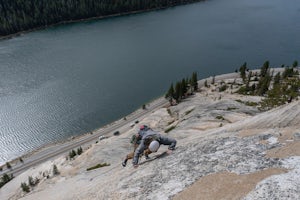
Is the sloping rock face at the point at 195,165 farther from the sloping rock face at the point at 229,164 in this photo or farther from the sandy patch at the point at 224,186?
the sandy patch at the point at 224,186

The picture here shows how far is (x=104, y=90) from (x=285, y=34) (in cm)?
11389

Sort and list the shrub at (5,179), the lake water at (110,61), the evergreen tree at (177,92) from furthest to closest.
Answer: the lake water at (110,61) → the evergreen tree at (177,92) → the shrub at (5,179)

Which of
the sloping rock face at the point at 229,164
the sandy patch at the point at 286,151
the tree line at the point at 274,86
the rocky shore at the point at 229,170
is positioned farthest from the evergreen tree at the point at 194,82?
the sandy patch at the point at 286,151

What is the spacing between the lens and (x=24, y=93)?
333 ft

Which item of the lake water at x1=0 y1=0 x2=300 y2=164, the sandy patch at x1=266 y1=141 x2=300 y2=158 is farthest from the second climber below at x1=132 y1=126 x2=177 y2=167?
the lake water at x1=0 y1=0 x2=300 y2=164

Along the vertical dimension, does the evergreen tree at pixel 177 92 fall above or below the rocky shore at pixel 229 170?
below

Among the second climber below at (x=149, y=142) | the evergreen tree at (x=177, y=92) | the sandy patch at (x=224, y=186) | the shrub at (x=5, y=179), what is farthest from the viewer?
the evergreen tree at (x=177, y=92)

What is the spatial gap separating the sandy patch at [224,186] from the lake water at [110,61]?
7431 cm

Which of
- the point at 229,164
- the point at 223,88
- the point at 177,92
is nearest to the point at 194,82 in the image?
the point at 223,88

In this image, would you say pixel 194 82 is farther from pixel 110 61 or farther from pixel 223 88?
pixel 110 61

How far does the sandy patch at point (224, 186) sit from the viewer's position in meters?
13.3

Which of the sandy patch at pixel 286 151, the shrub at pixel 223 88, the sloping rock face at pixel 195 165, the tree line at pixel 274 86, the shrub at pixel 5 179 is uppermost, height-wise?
the sandy patch at pixel 286 151

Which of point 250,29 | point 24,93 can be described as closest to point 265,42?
point 250,29

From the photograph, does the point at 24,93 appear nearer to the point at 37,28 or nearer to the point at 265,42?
the point at 37,28
